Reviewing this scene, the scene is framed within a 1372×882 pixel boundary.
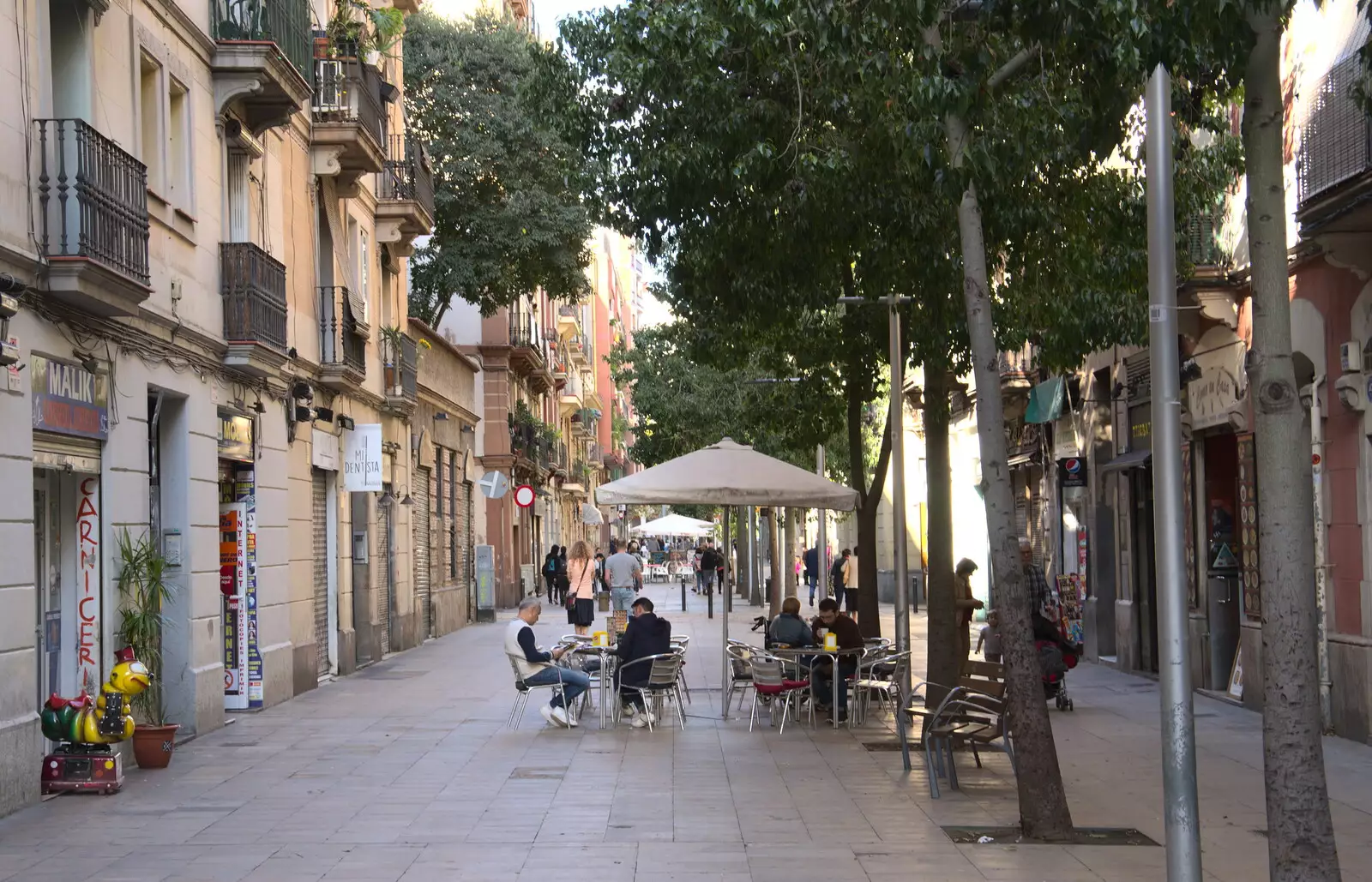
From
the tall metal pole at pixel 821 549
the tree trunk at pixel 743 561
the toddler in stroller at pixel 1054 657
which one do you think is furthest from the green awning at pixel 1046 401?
the tree trunk at pixel 743 561

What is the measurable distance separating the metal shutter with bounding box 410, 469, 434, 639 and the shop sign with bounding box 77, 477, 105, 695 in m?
16.0

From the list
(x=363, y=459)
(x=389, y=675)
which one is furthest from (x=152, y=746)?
(x=363, y=459)

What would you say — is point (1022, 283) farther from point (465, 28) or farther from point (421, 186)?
point (465, 28)

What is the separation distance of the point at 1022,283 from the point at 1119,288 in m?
1.04

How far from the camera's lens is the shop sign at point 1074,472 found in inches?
972

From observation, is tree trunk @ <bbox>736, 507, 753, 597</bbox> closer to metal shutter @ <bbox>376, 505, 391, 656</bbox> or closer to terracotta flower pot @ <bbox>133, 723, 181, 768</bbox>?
metal shutter @ <bbox>376, 505, 391, 656</bbox>

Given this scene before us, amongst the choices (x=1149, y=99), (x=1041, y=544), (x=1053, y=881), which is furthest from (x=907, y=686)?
(x=1041, y=544)

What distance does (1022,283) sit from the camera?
17.7 m

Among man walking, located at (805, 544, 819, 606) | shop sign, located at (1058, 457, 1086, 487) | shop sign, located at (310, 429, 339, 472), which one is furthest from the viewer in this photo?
man walking, located at (805, 544, 819, 606)

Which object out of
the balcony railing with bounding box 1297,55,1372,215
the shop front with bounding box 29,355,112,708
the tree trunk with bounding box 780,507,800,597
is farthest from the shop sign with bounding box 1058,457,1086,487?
the tree trunk with bounding box 780,507,800,597

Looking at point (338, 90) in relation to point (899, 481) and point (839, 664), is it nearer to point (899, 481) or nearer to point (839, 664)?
point (899, 481)

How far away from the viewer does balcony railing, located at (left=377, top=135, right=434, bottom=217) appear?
90.9 ft

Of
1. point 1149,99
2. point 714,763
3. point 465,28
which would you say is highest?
point 465,28

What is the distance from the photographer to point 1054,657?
17.4m
